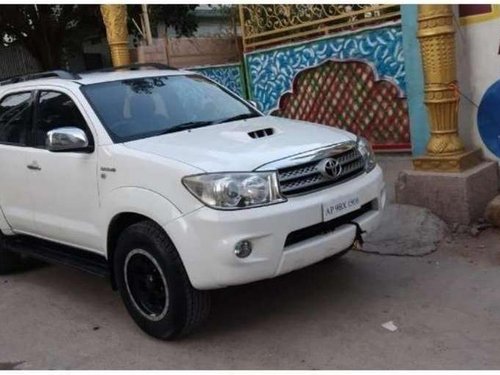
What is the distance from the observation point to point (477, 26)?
543cm

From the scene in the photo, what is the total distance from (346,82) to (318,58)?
523mm

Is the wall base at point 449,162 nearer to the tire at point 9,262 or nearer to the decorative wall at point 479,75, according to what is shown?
the decorative wall at point 479,75

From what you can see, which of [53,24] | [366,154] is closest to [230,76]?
[366,154]

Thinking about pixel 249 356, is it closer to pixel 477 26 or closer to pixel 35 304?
pixel 35 304

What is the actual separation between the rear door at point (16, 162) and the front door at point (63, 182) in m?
0.11

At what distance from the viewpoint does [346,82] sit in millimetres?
7602

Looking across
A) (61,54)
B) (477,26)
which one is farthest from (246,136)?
(61,54)

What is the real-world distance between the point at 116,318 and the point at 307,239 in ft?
5.23

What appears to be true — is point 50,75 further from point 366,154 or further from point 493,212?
point 493,212

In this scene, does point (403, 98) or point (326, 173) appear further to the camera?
point (403, 98)

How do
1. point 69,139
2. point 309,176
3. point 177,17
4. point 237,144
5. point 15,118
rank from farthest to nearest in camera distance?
point 177,17 → point 15,118 → point 69,139 → point 237,144 → point 309,176

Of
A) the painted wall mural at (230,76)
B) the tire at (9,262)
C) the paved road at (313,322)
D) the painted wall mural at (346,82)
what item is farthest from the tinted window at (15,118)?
the painted wall mural at (230,76)

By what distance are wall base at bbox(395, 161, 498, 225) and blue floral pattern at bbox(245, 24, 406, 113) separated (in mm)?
1766

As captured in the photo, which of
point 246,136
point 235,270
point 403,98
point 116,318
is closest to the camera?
point 235,270
